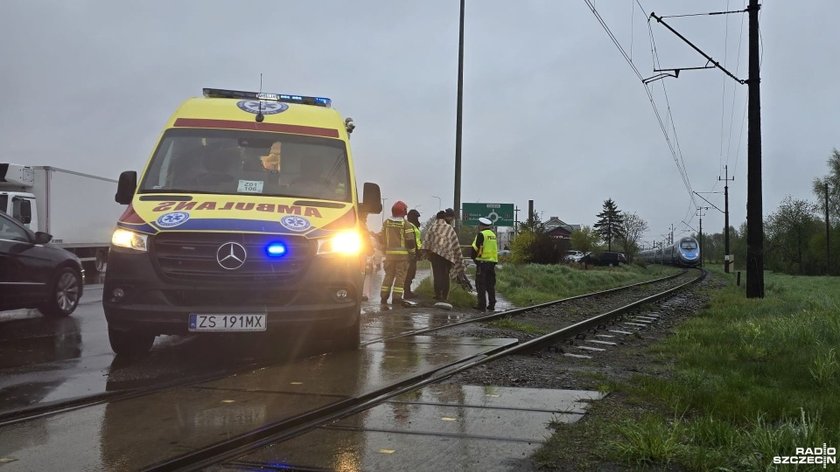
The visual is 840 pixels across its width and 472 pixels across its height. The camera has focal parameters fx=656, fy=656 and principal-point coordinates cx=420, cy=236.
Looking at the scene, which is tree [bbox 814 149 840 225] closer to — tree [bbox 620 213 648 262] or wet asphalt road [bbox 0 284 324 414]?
tree [bbox 620 213 648 262]

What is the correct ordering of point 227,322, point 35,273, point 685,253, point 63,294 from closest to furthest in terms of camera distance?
point 227,322 < point 35,273 < point 63,294 < point 685,253

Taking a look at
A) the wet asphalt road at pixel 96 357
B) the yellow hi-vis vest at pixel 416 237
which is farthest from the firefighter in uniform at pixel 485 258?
the wet asphalt road at pixel 96 357

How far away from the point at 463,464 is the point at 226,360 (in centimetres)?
373

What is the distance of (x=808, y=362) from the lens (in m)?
6.47

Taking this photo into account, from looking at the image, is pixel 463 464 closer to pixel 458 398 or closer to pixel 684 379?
pixel 458 398

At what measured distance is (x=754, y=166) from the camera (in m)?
17.3

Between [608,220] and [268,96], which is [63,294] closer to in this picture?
[268,96]

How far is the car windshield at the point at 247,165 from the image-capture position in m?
6.86

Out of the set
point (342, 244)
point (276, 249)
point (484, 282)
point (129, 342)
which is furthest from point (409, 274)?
point (276, 249)

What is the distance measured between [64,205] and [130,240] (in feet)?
50.0

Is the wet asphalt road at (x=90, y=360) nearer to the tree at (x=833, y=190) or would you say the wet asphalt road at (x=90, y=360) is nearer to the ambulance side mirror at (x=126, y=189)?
the ambulance side mirror at (x=126, y=189)

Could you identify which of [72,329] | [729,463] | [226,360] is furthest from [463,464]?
[72,329]

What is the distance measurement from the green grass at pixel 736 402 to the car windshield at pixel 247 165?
371 cm

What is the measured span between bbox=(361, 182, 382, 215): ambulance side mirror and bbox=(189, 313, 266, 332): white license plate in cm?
215
